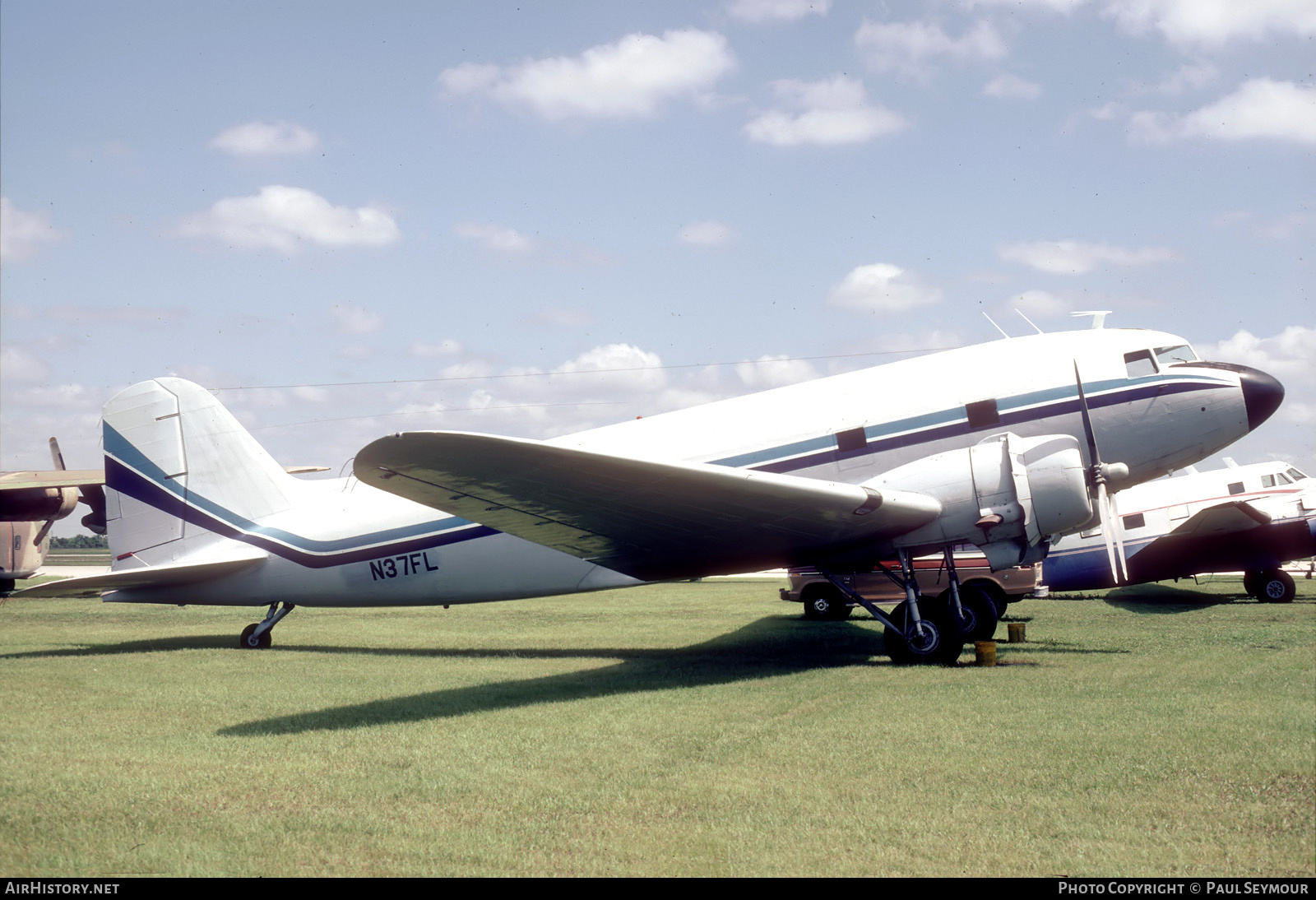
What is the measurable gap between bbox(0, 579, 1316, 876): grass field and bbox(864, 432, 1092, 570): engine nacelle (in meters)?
1.58

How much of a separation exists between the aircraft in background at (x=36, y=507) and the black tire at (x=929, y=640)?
23.9 metres

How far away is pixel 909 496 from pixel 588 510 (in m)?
3.97

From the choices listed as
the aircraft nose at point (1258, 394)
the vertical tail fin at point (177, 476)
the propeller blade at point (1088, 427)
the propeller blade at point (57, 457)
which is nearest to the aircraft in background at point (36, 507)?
the propeller blade at point (57, 457)

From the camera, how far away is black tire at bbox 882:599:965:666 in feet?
38.0

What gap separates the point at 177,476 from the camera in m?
15.9

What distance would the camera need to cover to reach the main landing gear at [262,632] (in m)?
15.5

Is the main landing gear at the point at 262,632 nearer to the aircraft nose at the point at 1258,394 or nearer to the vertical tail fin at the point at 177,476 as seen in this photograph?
the vertical tail fin at the point at 177,476

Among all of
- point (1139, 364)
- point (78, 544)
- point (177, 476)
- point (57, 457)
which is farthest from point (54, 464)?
point (78, 544)

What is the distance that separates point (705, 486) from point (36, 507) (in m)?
29.0

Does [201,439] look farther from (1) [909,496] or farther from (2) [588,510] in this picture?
(1) [909,496]

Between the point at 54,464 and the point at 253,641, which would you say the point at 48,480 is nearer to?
the point at 54,464

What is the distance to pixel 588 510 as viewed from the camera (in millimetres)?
10555

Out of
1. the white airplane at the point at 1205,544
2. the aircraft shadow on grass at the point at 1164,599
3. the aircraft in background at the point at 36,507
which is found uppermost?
the aircraft in background at the point at 36,507
